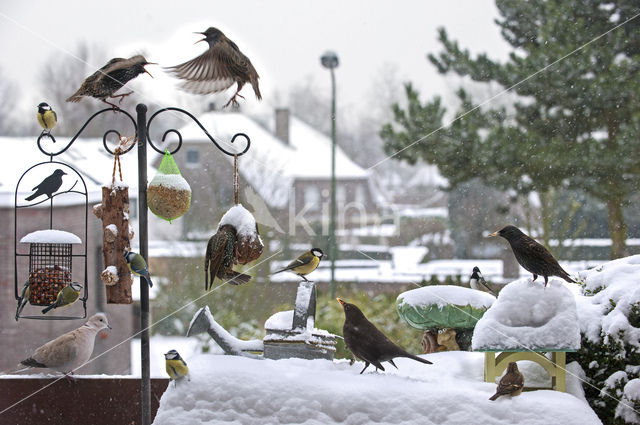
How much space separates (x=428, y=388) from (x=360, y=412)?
7.6 inches

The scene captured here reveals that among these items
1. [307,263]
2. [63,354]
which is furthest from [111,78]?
[63,354]

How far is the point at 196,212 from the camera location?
622 centimetres

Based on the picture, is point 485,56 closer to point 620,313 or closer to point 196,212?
point 196,212

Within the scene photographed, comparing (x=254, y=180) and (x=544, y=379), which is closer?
(x=544, y=379)

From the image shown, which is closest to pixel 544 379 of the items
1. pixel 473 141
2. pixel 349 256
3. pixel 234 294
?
pixel 473 141

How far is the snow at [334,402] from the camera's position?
154 centimetres

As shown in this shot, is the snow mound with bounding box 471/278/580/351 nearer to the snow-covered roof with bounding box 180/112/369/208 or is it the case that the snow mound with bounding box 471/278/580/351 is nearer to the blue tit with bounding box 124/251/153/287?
the blue tit with bounding box 124/251/153/287

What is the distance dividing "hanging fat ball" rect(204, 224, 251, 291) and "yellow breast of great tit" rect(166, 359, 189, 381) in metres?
0.23

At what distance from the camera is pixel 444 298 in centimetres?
204

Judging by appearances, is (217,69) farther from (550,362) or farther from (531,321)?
(550,362)

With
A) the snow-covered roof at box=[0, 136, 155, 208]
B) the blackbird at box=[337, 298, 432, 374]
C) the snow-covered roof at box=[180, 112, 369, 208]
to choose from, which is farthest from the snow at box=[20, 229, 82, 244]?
Answer: the snow-covered roof at box=[180, 112, 369, 208]

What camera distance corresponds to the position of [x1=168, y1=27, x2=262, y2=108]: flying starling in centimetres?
180

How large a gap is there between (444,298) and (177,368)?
2.98 ft

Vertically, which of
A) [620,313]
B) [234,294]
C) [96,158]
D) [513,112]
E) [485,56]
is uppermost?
[485,56]
